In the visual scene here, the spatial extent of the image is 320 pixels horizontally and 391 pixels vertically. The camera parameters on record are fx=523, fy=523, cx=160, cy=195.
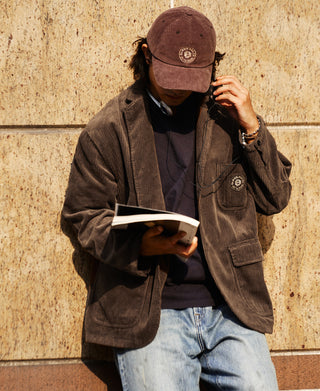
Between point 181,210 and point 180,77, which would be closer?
point 180,77

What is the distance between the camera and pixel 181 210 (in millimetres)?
2713

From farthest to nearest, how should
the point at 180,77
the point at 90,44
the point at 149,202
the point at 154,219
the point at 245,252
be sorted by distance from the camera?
the point at 90,44 < the point at 245,252 < the point at 149,202 < the point at 180,77 < the point at 154,219

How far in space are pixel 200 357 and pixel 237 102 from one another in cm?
133

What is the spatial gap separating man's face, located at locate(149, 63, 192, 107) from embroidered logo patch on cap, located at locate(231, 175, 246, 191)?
49 cm

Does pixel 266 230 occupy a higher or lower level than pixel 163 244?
lower

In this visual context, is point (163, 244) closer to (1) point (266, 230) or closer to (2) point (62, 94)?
(1) point (266, 230)

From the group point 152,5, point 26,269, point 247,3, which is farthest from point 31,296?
point 247,3

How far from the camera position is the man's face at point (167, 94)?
2643 mm

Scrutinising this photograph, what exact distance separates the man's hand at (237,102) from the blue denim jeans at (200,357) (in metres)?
0.96

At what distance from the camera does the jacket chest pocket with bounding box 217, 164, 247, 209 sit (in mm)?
2770

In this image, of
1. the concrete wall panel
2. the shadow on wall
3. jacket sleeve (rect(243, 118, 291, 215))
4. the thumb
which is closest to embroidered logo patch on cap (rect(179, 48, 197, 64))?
jacket sleeve (rect(243, 118, 291, 215))

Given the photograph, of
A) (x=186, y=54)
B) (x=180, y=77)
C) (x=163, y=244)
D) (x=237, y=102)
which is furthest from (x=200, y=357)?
(x=186, y=54)

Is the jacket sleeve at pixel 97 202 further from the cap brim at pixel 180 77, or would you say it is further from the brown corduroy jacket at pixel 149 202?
the cap brim at pixel 180 77

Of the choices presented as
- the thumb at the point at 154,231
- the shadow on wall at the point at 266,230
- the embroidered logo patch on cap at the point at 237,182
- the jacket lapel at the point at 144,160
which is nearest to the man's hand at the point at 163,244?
the thumb at the point at 154,231
